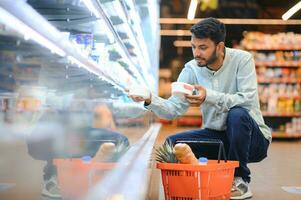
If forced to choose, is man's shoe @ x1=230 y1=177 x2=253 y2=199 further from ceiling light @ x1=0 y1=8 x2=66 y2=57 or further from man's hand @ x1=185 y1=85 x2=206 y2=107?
ceiling light @ x1=0 y1=8 x2=66 y2=57

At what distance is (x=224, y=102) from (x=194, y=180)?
1.70ft

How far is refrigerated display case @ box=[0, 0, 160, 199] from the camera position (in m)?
1.20

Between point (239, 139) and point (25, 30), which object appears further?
point (239, 139)

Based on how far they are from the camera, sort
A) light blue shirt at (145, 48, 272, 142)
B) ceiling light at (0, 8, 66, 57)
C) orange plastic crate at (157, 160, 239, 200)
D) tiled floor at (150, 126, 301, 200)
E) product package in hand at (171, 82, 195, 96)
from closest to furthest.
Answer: ceiling light at (0, 8, 66, 57), orange plastic crate at (157, 160, 239, 200), product package in hand at (171, 82, 195, 96), light blue shirt at (145, 48, 272, 142), tiled floor at (150, 126, 301, 200)

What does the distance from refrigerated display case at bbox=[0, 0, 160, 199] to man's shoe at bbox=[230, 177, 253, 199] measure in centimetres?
48

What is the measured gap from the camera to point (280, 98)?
31.5ft

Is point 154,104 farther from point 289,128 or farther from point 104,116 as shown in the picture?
point 289,128

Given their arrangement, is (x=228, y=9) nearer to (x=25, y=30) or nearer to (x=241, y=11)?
(x=241, y=11)

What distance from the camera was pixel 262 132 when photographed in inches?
113

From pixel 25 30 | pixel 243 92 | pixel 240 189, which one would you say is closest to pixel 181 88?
pixel 243 92

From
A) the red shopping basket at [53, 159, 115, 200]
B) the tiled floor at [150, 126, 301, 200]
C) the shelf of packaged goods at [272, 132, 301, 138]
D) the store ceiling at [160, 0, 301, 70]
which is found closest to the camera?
the red shopping basket at [53, 159, 115, 200]

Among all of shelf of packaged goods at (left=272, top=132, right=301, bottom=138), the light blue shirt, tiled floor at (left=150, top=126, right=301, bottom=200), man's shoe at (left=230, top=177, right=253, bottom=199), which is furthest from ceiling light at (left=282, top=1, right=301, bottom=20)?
man's shoe at (left=230, top=177, right=253, bottom=199)

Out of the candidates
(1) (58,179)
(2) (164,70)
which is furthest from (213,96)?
(2) (164,70)

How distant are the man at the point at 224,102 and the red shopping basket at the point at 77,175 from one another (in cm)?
69
